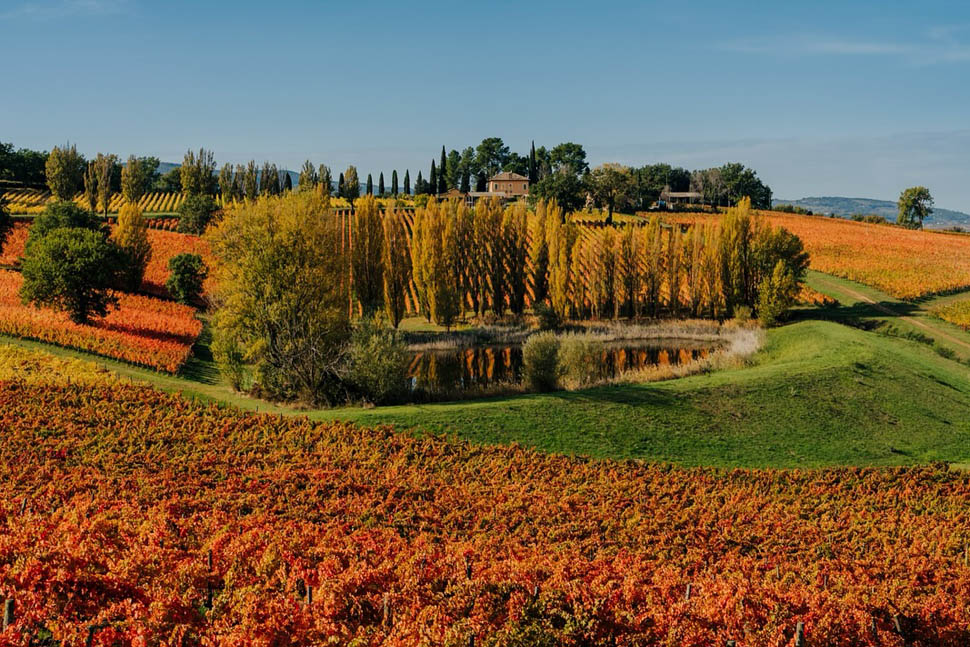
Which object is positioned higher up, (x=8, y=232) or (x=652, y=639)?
(x=8, y=232)

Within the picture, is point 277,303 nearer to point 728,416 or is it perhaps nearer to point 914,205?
point 728,416

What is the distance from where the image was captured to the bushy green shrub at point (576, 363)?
32844mm

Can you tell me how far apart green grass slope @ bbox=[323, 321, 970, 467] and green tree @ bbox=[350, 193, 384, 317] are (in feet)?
84.9

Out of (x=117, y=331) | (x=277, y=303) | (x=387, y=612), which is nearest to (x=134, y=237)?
(x=117, y=331)

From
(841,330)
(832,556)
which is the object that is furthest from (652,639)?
(841,330)

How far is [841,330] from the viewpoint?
45938 millimetres

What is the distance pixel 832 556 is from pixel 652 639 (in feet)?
29.3

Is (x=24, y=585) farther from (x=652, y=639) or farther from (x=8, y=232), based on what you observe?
(x=8, y=232)

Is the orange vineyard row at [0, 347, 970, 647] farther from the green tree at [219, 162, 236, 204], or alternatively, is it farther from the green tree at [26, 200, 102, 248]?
the green tree at [219, 162, 236, 204]

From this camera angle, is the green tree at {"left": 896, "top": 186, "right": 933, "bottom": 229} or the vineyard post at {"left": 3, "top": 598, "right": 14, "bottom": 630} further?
the green tree at {"left": 896, "top": 186, "right": 933, "bottom": 229}

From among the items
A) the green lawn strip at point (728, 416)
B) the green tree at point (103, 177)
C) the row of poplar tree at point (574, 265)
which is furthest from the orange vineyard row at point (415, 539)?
the green tree at point (103, 177)

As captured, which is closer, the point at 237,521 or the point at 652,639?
the point at 652,639

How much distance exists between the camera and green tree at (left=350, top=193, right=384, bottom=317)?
52.0m

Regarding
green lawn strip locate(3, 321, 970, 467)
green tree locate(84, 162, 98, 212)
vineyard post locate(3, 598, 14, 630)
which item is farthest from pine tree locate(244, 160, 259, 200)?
vineyard post locate(3, 598, 14, 630)
